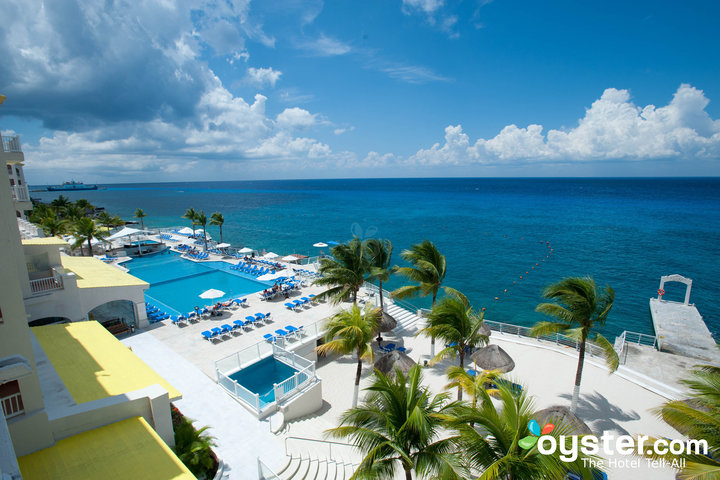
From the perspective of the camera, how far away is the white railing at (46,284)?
1519 centimetres

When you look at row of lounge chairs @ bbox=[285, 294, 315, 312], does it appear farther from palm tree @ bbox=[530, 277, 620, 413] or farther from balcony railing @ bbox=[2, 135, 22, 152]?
balcony railing @ bbox=[2, 135, 22, 152]

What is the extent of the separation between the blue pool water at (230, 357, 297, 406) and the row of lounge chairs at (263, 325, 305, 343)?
1612 millimetres

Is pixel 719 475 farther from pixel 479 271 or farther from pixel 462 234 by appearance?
pixel 462 234

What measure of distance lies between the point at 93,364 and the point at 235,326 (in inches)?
335

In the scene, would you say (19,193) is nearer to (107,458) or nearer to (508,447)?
(107,458)

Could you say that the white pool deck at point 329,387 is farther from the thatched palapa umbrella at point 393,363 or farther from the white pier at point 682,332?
the white pier at point 682,332

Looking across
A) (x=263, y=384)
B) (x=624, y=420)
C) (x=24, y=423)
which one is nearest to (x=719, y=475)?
(x=624, y=420)

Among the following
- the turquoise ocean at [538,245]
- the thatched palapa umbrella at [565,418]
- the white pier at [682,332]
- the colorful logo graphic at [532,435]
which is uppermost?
the colorful logo graphic at [532,435]

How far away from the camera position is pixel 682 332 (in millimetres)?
23703

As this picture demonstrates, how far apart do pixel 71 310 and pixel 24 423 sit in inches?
448

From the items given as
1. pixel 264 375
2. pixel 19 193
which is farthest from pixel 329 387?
pixel 19 193

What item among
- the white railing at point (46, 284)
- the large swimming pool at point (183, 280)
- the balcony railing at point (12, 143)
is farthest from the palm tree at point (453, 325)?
the balcony railing at point (12, 143)

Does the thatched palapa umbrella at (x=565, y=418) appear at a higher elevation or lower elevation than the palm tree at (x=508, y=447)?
lower

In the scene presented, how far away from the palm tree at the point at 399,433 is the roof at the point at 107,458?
3.61 meters
